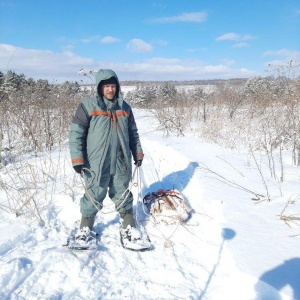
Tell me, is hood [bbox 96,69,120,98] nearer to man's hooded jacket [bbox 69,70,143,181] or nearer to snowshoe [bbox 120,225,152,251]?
man's hooded jacket [bbox 69,70,143,181]

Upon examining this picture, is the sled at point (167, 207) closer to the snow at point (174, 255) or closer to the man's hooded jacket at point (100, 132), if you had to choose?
the snow at point (174, 255)

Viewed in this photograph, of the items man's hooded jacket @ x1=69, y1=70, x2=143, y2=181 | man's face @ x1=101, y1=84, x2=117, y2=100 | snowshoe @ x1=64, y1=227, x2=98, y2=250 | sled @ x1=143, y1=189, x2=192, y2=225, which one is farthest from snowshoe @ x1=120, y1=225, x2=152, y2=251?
man's face @ x1=101, y1=84, x2=117, y2=100

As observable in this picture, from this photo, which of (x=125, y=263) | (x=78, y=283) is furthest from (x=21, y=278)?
(x=125, y=263)

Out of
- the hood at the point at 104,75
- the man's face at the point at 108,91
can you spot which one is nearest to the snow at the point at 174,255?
the man's face at the point at 108,91

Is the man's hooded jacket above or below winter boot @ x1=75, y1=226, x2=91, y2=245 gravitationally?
above

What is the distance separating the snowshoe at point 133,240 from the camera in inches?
121

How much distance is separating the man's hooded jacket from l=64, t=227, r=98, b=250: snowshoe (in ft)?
1.98

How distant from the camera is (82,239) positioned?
3.06 m

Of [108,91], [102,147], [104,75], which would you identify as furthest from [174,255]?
[104,75]

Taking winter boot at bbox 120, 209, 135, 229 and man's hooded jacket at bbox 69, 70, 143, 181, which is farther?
winter boot at bbox 120, 209, 135, 229

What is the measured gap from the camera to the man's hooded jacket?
3025 mm

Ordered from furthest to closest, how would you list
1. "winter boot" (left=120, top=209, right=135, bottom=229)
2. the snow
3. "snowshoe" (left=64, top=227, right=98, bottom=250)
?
"winter boot" (left=120, top=209, right=135, bottom=229)
"snowshoe" (left=64, top=227, right=98, bottom=250)
the snow

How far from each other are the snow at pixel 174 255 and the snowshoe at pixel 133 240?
0.21 ft

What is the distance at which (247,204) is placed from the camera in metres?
3.98
